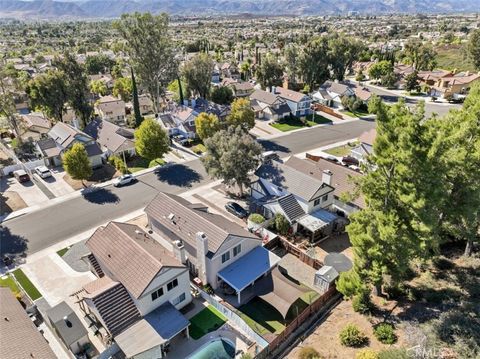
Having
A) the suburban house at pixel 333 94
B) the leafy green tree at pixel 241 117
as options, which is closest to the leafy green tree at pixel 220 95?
the leafy green tree at pixel 241 117

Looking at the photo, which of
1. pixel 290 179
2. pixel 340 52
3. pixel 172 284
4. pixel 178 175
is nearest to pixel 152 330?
pixel 172 284

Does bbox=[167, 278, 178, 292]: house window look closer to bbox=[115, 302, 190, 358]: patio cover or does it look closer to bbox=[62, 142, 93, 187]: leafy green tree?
bbox=[115, 302, 190, 358]: patio cover

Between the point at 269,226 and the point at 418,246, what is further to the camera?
the point at 269,226

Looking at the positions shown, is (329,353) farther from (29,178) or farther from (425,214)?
(29,178)

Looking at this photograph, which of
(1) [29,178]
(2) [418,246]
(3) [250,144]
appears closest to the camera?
(2) [418,246]

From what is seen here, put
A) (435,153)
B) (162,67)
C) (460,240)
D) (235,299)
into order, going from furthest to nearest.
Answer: (162,67)
(460,240)
(235,299)
(435,153)

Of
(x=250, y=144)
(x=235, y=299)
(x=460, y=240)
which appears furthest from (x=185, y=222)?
(x=460, y=240)

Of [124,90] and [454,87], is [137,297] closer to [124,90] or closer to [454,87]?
[124,90]

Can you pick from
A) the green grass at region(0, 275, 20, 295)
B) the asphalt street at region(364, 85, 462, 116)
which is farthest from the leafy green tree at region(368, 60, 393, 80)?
the green grass at region(0, 275, 20, 295)
